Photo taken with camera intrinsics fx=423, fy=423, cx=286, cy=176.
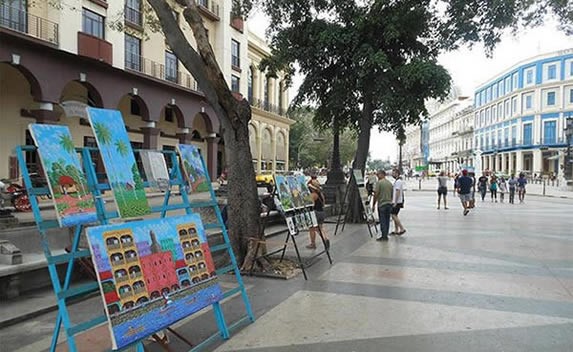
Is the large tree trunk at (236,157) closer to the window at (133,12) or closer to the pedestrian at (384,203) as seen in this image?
the pedestrian at (384,203)

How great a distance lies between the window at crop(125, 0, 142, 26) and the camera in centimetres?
2158

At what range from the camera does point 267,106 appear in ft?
134

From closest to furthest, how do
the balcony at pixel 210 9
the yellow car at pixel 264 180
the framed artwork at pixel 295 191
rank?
1. the framed artwork at pixel 295 191
2. the yellow car at pixel 264 180
3. the balcony at pixel 210 9

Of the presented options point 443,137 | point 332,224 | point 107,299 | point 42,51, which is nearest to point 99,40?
point 42,51

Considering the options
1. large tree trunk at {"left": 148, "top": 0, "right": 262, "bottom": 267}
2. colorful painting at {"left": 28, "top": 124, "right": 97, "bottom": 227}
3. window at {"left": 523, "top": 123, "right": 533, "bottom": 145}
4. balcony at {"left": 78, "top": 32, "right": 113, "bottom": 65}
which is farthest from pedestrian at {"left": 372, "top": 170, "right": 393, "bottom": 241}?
window at {"left": 523, "top": 123, "right": 533, "bottom": 145}

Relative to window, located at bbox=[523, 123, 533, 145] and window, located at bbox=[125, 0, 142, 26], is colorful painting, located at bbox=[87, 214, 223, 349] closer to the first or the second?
window, located at bbox=[125, 0, 142, 26]

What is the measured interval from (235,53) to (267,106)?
909 cm

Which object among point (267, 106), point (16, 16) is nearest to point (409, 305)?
point (16, 16)

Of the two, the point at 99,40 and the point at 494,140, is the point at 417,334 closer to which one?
the point at 99,40

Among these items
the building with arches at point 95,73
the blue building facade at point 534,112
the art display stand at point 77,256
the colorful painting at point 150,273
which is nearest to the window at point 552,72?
the blue building facade at point 534,112

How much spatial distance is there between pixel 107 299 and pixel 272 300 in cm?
306

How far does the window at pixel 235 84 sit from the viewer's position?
105 feet

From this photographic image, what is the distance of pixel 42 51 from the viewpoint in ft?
53.2

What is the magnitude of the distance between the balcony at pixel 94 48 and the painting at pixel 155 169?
1592 cm
